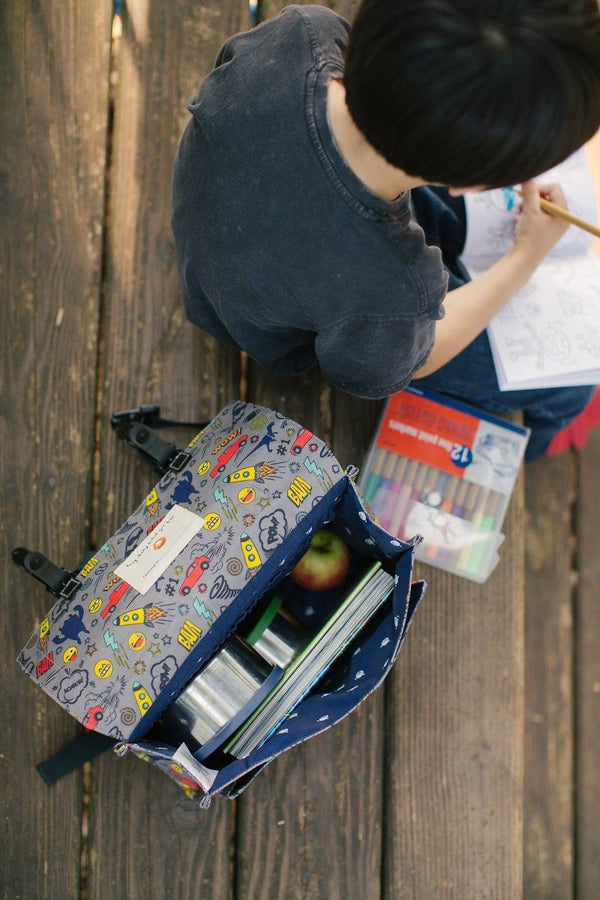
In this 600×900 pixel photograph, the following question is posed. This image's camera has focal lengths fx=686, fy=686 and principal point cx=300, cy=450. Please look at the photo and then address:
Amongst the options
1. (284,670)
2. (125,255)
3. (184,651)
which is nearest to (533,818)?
(284,670)

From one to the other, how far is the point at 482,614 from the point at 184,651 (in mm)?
470

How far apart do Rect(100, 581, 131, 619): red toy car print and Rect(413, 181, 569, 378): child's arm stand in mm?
434

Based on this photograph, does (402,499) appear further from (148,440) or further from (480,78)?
(480,78)

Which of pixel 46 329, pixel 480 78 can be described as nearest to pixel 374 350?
pixel 480 78

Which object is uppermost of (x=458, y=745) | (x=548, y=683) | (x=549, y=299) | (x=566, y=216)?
(x=566, y=216)

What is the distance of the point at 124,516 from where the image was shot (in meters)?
0.96

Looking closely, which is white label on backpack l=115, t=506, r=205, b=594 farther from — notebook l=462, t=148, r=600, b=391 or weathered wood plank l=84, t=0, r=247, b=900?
notebook l=462, t=148, r=600, b=391

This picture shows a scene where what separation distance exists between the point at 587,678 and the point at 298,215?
1032 mm

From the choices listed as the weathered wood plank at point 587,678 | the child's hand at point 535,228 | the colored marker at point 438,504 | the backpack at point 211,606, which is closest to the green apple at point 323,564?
the backpack at point 211,606

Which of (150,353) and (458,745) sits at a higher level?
(150,353)

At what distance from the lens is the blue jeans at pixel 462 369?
3.12 ft

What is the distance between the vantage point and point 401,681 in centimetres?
99

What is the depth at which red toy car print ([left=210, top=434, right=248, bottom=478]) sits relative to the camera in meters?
0.82

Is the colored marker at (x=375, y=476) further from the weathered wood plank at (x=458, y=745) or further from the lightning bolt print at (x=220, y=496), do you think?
the lightning bolt print at (x=220, y=496)
